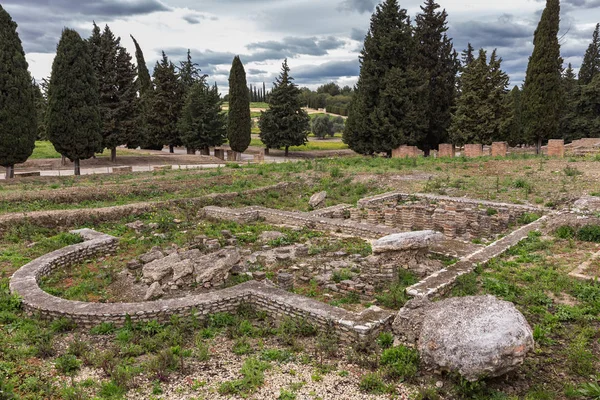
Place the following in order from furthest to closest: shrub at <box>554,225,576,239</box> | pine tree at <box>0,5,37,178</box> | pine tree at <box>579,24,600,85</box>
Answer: pine tree at <box>579,24,600,85</box> < pine tree at <box>0,5,37,178</box> < shrub at <box>554,225,576,239</box>

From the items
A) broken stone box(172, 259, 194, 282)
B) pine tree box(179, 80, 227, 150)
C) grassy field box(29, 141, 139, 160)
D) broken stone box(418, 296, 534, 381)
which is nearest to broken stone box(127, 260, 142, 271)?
broken stone box(172, 259, 194, 282)

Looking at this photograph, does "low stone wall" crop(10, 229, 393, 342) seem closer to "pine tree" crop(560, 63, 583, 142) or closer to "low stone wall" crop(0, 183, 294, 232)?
"low stone wall" crop(0, 183, 294, 232)

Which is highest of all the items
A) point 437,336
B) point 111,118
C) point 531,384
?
point 111,118

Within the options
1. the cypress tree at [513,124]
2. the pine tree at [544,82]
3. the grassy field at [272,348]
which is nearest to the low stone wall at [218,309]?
the grassy field at [272,348]

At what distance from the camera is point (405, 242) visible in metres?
9.12

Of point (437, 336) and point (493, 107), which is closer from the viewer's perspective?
point (437, 336)

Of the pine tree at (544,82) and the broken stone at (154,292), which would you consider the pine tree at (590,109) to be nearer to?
the pine tree at (544,82)

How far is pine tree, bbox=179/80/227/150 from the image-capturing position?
40406 mm

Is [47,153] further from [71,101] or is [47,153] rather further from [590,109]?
[590,109]

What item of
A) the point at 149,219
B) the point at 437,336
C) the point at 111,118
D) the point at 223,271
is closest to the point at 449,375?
the point at 437,336

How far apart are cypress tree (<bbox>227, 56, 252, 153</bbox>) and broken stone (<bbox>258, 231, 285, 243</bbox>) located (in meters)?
28.7

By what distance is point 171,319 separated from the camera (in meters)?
7.29

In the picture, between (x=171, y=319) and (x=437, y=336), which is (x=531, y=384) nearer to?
(x=437, y=336)

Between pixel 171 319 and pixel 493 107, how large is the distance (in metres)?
31.8
